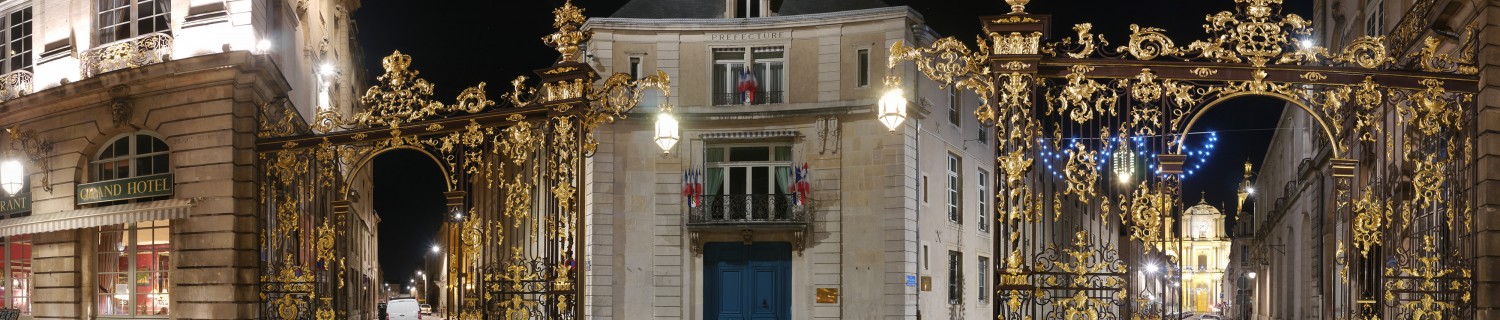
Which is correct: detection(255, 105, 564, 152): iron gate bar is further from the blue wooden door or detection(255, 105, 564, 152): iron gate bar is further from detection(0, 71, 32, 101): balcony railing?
the blue wooden door

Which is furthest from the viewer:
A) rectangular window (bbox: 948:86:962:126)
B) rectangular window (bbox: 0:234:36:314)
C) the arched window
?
rectangular window (bbox: 948:86:962:126)

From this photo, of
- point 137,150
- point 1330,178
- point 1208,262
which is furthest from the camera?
point 1208,262

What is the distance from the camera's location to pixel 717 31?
27453 mm

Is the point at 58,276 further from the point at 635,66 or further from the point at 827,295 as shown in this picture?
the point at 827,295

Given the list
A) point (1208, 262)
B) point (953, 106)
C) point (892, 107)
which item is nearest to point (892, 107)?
point (892, 107)

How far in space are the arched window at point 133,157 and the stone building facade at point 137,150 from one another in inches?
0.7

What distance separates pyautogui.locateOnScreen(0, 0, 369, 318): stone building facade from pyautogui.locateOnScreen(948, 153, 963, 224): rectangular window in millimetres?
14357

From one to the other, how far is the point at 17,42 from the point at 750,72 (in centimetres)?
1268

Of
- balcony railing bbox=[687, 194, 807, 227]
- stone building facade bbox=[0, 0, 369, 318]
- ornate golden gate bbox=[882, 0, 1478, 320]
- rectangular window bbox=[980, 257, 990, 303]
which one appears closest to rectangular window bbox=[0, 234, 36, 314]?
stone building facade bbox=[0, 0, 369, 318]

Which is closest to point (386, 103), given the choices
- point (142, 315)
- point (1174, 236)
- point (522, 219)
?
point (522, 219)

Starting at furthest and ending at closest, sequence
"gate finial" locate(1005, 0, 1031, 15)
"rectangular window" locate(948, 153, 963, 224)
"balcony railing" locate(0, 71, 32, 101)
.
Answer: "rectangular window" locate(948, 153, 963, 224)
"balcony railing" locate(0, 71, 32, 101)
"gate finial" locate(1005, 0, 1031, 15)

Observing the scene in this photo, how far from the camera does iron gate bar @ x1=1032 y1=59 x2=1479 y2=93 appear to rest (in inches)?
421

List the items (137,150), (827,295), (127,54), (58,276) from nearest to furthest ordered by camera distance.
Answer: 1. (127,54)
2. (137,150)
3. (58,276)
4. (827,295)

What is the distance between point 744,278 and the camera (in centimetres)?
2738
